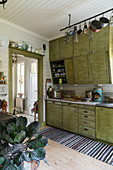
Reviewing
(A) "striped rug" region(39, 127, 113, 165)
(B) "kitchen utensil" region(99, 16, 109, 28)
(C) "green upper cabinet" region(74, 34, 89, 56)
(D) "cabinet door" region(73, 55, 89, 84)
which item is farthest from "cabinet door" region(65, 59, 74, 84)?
(B) "kitchen utensil" region(99, 16, 109, 28)

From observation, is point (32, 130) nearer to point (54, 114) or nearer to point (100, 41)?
point (100, 41)

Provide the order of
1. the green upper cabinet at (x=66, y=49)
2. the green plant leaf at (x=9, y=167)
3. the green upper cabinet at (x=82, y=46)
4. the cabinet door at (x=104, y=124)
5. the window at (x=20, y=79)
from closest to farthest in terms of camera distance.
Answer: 1. the green plant leaf at (x=9, y=167)
2. the cabinet door at (x=104, y=124)
3. the green upper cabinet at (x=82, y=46)
4. the green upper cabinet at (x=66, y=49)
5. the window at (x=20, y=79)

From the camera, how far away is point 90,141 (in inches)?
124

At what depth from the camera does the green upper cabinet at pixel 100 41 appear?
10.2 ft

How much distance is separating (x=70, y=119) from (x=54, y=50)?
2451 millimetres

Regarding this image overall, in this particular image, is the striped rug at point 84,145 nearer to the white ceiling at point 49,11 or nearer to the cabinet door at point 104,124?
the cabinet door at point 104,124

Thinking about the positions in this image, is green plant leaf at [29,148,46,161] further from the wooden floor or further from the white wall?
the white wall

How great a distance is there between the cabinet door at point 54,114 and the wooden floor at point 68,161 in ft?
4.04

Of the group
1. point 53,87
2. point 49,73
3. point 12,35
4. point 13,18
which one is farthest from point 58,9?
point 53,87

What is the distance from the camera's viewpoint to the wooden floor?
2.14m

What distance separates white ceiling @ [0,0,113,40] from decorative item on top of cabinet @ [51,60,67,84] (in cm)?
126

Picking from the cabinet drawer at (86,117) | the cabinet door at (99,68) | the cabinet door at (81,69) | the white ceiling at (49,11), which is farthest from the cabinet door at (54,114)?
the white ceiling at (49,11)

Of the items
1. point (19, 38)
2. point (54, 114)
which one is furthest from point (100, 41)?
point (54, 114)

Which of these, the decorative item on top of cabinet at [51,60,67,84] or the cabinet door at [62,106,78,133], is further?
the decorative item on top of cabinet at [51,60,67,84]
